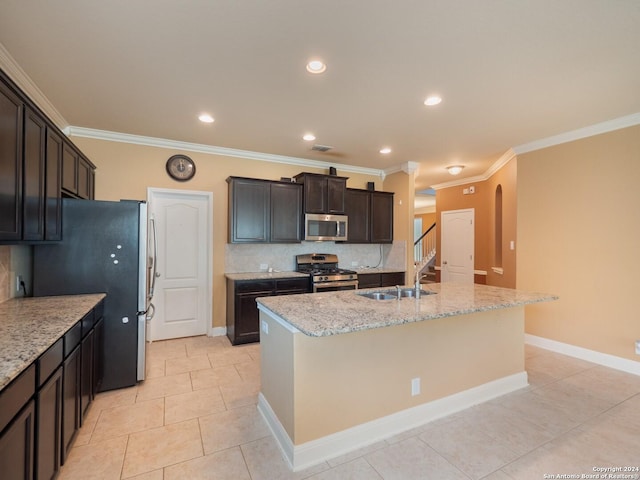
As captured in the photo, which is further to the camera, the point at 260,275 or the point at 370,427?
the point at 260,275

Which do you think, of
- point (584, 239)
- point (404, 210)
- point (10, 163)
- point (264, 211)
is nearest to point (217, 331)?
point (264, 211)

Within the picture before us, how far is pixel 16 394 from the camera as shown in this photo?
4.11 ft

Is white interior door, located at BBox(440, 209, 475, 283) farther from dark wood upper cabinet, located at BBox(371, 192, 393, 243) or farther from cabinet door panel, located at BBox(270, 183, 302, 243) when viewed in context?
cabinet door panel, located at BBox(270, 183, 302, 243)

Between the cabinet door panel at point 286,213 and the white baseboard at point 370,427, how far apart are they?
254 cm

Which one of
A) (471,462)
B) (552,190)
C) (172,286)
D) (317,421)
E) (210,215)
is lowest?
(471,462)

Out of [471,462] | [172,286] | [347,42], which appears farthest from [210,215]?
[471,462]

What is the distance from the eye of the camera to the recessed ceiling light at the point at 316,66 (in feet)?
7.70

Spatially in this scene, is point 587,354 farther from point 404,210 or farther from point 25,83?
point 25,83

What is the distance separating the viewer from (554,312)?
4.03 m

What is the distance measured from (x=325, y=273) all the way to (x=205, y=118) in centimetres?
264

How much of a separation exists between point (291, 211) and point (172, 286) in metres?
2.02

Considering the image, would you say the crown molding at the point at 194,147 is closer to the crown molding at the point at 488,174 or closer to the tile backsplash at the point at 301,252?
the tile backsplash at the point at 301,252

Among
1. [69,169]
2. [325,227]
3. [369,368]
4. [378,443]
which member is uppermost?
[69,169]

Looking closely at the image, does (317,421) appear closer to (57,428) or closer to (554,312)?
(57,428)
